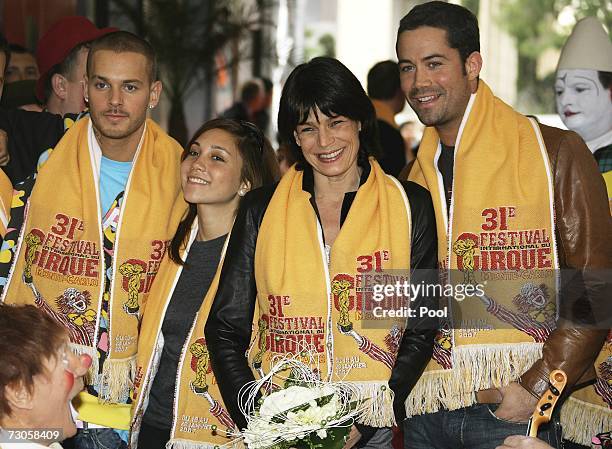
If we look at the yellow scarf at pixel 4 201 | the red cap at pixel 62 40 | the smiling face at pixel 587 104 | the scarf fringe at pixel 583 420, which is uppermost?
the red cap at pixel 62 40

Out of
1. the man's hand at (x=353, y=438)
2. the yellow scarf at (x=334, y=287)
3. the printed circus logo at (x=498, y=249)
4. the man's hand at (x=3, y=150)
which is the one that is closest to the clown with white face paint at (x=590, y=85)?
the printed circus logo at (x=498, y=249)

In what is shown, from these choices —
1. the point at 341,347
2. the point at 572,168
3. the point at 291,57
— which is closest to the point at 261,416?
the point at 341,347

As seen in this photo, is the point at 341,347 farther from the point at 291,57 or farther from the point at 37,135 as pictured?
the point at 291,57

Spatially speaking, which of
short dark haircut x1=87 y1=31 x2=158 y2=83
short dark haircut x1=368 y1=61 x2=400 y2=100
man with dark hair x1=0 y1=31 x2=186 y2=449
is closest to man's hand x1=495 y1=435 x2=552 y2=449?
man with dark hair x1=0 y1=31 x2=186 y2=449

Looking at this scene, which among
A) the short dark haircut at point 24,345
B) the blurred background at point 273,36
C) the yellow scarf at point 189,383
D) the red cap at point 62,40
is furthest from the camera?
the blurred background at point 273,36

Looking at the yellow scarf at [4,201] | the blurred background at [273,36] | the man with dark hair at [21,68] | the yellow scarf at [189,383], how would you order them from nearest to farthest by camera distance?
1. the yellow scarf at [189,383]
2. the yellow scarf at [4,201]
3. the man with dark hair at [21,68]
4. the blurred background at [273,36]

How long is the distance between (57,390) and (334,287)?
111 cm

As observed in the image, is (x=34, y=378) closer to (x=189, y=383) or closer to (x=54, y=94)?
(x=189, y=383)

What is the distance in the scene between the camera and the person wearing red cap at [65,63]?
478 cm

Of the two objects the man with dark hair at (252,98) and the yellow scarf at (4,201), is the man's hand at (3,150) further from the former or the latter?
the man with dark hair at (252,98)

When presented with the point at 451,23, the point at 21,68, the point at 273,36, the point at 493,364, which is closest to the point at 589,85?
the point at 451,23

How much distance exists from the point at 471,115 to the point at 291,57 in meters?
9.67

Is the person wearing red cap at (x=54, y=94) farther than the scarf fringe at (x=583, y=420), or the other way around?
the person wearing red cap at (x=54, y=94)

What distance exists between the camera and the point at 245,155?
394cm
